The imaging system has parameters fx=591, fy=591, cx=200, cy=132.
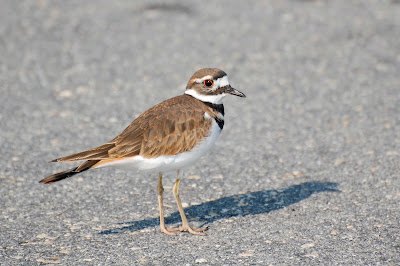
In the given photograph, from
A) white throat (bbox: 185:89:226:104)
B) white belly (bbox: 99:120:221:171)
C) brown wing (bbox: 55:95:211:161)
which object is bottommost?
white belly (bbox: 99:120:221:171)

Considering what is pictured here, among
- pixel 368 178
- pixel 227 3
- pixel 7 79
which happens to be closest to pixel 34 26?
pixel 7 79

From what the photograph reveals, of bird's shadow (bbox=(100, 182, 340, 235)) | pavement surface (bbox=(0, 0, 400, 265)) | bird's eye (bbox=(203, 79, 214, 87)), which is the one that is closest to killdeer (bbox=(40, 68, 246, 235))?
bird's eye (bbox=(203, 79, 214, 87))

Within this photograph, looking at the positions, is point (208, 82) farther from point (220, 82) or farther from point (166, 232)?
point (166, 232)

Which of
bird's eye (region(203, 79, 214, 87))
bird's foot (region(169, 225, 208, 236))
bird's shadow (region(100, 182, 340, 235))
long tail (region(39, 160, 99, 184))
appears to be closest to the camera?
long tail (region(39, 160, 99, 184))

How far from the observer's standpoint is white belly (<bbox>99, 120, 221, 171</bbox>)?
22.6 ft

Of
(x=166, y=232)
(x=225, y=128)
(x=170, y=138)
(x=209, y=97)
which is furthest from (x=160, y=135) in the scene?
(x=225, y=128)

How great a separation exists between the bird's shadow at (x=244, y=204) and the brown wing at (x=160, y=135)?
101 centimetres

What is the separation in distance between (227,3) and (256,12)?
0.93m

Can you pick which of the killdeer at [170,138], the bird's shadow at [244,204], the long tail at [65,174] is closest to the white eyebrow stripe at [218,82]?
the killdeer at [170,138]

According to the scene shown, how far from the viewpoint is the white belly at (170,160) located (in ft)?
22.6

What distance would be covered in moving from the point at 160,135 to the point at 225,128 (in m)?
3.44

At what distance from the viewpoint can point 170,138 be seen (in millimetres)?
6961

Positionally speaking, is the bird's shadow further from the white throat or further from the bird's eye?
the bird's eye

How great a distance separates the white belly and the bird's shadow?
822 millimetres
